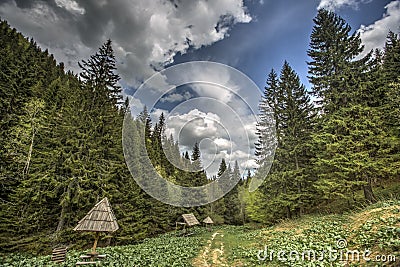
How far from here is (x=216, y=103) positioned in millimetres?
14547

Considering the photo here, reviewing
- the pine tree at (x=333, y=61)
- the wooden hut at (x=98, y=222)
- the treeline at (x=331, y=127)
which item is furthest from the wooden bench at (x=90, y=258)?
the pine tree at (x=333, y=61)

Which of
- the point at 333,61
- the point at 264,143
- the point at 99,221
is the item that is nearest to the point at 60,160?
the point at 99,221

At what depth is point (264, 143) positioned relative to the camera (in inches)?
867

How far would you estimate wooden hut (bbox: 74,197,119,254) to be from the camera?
876 cm

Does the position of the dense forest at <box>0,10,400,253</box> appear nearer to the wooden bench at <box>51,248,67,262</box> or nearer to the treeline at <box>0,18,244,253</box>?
the treeline at <box>0,18,244,253</box>

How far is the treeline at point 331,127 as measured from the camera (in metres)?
13.6

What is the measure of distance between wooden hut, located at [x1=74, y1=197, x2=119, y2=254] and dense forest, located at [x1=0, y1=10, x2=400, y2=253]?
276 inches

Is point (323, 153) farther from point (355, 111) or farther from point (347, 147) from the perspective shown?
point (355, 111)

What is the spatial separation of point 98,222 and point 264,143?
17.7m

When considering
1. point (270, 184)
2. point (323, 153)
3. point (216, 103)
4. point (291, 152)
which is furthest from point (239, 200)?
point (216, 103)

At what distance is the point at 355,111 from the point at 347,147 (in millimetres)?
2791

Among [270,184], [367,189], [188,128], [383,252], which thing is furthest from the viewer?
[270,184]

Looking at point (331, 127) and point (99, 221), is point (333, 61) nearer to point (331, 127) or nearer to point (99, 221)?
point (331, 127)

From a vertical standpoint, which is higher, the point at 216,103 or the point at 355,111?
the point at 216,103
